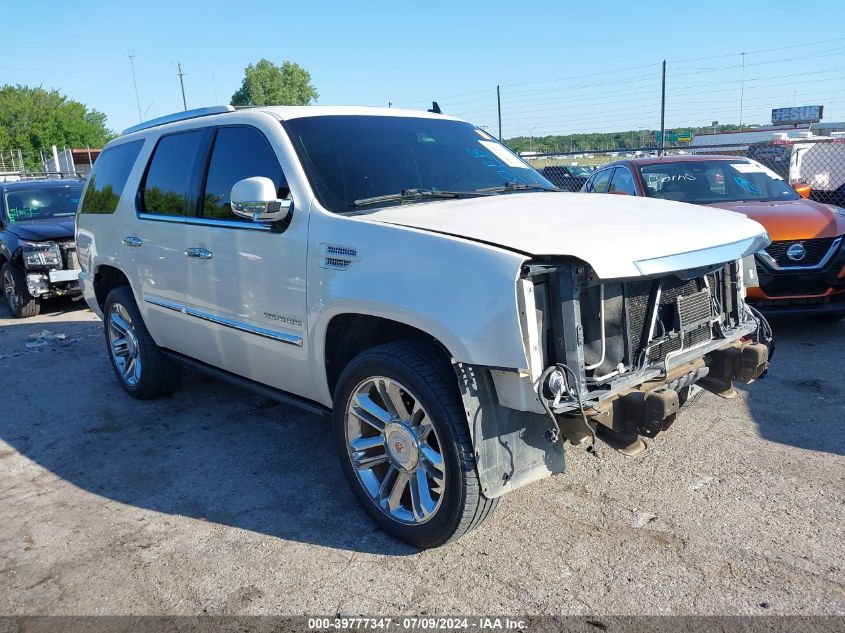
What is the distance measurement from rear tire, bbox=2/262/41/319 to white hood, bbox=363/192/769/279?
7753 millimetres

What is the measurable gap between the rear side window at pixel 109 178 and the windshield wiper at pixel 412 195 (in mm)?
2552

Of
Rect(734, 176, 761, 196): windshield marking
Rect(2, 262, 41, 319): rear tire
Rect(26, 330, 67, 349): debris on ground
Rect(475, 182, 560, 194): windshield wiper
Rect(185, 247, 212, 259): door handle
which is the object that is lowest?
Rect(26, 330, 67, 349): debris on ground

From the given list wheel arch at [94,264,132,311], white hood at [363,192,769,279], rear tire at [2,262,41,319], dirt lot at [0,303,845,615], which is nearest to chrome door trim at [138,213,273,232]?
white hood at [363,192,769,279]

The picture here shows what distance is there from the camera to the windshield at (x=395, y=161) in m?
3.67

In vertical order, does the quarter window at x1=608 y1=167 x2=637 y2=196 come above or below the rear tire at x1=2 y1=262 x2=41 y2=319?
above

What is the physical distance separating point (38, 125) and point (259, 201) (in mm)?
80954

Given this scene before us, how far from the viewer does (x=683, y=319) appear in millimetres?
3240

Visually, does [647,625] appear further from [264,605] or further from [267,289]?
[267,289]

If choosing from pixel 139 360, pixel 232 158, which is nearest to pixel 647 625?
pixel 232 158

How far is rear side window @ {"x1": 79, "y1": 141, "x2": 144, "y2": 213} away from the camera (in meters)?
5.37

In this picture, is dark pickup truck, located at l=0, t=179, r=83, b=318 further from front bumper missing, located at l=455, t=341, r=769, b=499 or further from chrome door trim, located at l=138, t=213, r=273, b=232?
front bumper missing, located at l=455, t=341, r=769, b=499

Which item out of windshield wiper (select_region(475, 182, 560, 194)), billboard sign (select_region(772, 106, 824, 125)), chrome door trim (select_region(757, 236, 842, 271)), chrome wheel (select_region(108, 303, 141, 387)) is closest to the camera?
windshield wiper (select_region(475, 182, 560, 194))

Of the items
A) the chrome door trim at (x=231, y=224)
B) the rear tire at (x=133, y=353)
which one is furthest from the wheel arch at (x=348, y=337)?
the rear tire at (x=133, y=353)

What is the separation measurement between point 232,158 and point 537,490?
2608 millimetres
